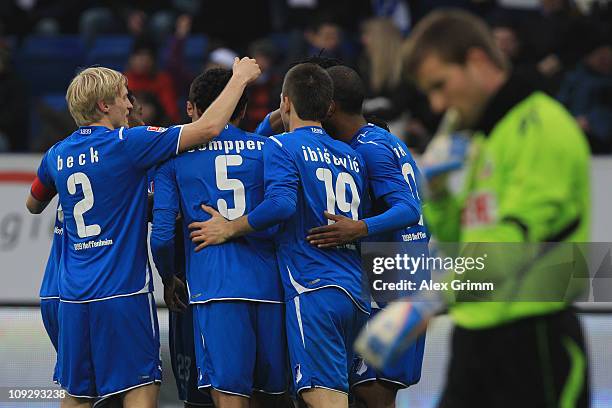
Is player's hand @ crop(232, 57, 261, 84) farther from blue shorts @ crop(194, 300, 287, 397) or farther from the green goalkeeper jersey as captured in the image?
the green goalkeeper jersey

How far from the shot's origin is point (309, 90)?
22.3ft

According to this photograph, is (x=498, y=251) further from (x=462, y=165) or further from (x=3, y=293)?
(x=3, y=293)

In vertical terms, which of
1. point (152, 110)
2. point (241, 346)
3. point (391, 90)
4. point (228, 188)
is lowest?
point (241, 346)

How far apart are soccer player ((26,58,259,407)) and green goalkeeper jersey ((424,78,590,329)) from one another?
254 centimetres

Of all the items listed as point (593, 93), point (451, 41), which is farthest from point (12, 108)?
point (451, 41)

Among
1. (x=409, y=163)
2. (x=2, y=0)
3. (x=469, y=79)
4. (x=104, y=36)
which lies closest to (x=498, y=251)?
(x=469, y=79)

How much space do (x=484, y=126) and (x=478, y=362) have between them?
834 millimetres

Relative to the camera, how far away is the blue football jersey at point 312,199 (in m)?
6.70

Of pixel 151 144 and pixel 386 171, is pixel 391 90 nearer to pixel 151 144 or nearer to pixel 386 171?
pixel 386 171

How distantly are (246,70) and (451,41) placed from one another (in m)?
2.69

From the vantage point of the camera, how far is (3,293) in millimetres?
11219

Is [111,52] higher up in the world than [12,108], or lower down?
higher up

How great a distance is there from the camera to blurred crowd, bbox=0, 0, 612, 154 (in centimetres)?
1238

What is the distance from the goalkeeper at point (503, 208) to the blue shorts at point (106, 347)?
2.76 m
